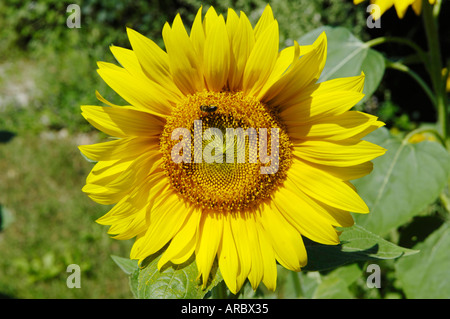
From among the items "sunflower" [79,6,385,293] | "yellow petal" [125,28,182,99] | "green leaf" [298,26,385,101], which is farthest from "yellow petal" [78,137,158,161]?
"green leaf" [298,26,385,101]

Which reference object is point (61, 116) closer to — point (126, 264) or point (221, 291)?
point (126, 264)

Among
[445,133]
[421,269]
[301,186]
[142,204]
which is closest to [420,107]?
[445,133]

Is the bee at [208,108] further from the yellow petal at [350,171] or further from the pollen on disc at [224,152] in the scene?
the yellow petal at [350,171]

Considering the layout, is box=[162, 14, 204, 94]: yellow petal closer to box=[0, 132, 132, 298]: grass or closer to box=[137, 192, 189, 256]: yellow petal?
box=[137, 192, 189, 256]: yellow petal

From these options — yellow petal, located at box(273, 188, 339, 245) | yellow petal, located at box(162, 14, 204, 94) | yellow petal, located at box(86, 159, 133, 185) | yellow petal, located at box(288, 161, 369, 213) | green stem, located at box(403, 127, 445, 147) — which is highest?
yellow petal, located at box(162, 14, 204, 94)

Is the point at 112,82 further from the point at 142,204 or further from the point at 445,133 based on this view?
the point at 445,133

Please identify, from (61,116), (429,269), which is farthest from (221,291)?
(61,116)
